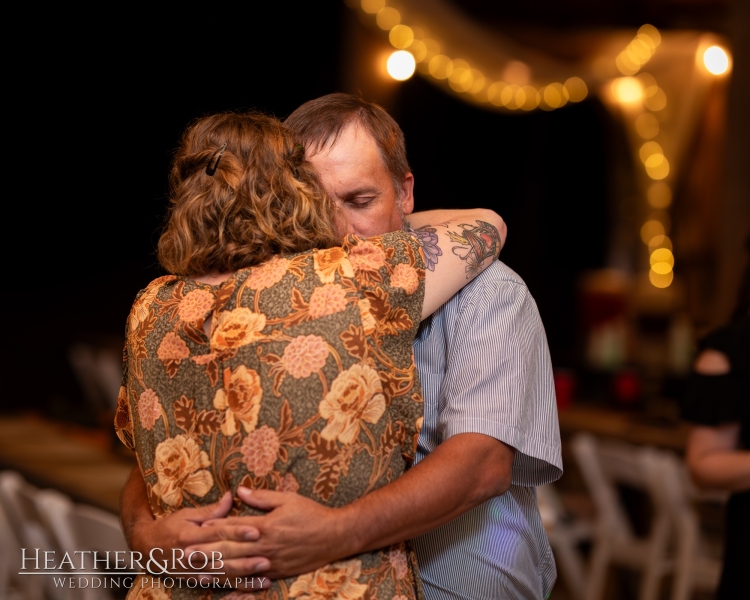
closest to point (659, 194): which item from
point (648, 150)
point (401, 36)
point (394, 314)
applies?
point (648, 150)

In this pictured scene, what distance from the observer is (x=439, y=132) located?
7.39 metres

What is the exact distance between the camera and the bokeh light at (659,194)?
6816 mm

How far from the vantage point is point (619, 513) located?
402 centimetres

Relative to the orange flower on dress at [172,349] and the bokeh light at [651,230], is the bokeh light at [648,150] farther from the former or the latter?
the orange flower on dress at [172,349]

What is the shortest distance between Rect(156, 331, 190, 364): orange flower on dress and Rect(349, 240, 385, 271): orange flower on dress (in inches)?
11.0

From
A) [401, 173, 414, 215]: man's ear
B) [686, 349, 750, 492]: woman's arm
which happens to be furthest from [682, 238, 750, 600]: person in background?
[401, 173, 414, 215]: man's ear

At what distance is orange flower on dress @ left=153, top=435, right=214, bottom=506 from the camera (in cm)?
128

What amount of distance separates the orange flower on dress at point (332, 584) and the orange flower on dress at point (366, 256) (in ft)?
1.40

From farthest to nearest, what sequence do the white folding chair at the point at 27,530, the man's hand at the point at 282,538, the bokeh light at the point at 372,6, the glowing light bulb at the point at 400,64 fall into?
the glowing light bulb at the point at 400,64
the bokeh light at the point at 372,6
the white folding chair at the point at 27,530
the man's hand at the point at 282,538

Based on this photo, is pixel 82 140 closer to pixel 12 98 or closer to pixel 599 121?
pixel 12 98

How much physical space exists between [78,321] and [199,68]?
231 centimetres

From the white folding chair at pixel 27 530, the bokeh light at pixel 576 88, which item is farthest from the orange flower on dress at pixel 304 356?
the bokeh light at pixel 576 88

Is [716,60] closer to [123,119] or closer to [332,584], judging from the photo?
[123,119]

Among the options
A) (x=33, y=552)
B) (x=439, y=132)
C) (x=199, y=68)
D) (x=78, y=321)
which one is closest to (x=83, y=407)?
(x=33, y=552)
